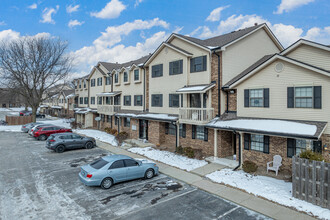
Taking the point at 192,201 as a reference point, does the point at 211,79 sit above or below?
above

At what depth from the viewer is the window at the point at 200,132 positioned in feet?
55.8

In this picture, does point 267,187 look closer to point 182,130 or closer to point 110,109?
point 182,130

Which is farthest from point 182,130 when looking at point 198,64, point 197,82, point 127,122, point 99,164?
point 127,122

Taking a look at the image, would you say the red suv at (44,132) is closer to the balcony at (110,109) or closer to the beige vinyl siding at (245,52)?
the balcony at (110,109)

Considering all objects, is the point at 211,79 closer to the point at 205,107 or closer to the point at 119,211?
the point at 205,107

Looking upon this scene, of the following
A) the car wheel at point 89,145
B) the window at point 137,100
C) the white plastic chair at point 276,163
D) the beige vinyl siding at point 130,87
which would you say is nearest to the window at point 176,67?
the beige vinyl siding at point 130,87

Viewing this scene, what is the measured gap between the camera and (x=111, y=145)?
72.8 ft

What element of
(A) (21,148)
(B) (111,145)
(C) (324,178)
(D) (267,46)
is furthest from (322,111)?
(A) (21,148)

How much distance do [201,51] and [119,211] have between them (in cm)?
1315

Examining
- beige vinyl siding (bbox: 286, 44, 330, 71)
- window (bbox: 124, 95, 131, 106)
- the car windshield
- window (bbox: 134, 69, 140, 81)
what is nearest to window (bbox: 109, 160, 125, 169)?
the car windshield

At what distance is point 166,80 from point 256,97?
8813mm

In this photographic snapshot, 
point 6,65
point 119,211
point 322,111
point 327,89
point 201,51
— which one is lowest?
point 119,211

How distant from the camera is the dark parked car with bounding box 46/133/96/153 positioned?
747 inches

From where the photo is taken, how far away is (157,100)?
21625 mm
